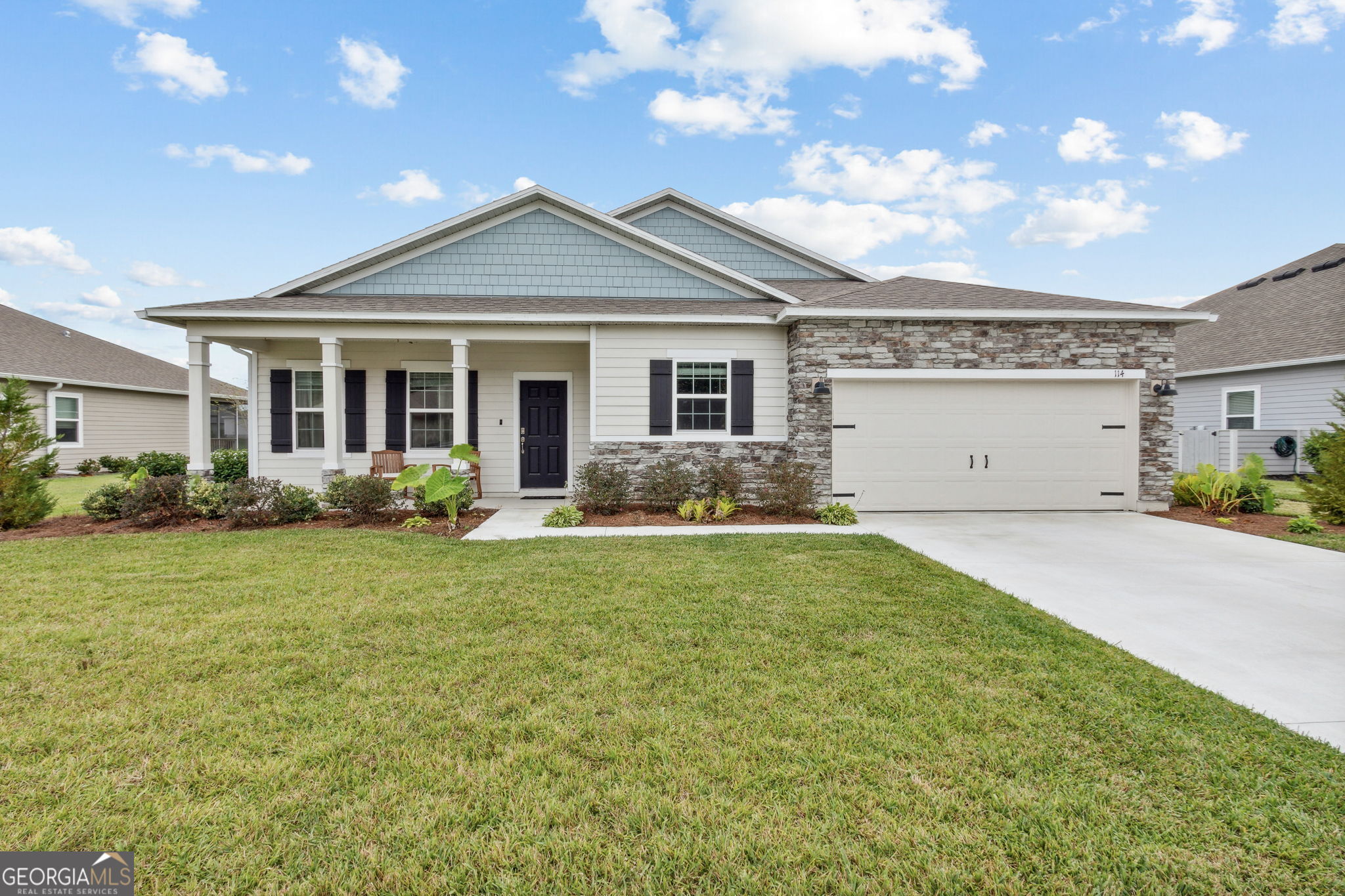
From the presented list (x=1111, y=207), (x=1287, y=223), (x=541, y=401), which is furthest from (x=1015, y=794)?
(x=1111, y=207)

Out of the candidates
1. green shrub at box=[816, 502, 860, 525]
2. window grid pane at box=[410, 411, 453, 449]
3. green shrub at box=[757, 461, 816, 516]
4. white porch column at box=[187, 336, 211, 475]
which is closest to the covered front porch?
window grid pane at box=[410, 411, 453, 449]

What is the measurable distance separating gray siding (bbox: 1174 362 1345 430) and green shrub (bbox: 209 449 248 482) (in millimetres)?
23512

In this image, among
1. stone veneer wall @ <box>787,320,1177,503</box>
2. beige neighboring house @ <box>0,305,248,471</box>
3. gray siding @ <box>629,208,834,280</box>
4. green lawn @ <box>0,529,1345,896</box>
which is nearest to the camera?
green lawn @ <box>0,529,1345,896</box>

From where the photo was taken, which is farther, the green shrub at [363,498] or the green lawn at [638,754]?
the green shrub at [363,498]

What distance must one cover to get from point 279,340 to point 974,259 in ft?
97.4

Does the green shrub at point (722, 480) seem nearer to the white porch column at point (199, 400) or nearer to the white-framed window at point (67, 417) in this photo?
the white porch column at point (199, 400)

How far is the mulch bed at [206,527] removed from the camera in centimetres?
750

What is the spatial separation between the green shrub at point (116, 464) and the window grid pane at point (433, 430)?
426 inches

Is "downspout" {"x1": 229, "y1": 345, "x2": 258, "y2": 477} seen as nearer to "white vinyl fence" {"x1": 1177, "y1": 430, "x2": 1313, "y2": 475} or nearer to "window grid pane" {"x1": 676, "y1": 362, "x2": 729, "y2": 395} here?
"window grid pane" {"x1": 676, "y1": 362, "x2": 729, "y2": 395}

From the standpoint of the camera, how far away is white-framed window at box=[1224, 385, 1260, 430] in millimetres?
14352

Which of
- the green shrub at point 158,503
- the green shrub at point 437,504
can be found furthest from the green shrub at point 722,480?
the green shrub at point 158,503

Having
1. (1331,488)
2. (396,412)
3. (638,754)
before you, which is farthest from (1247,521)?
(396,412)

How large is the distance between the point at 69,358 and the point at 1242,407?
3216 cm

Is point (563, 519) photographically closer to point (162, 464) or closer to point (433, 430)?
point (433, 430)
